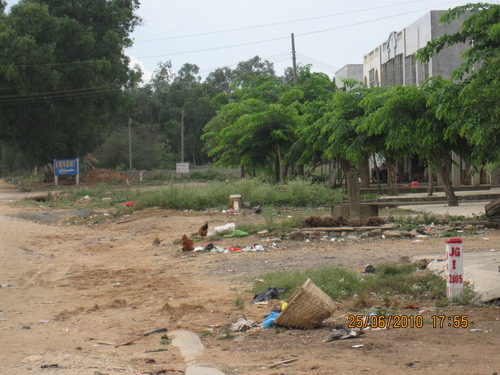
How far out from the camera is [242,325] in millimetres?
8211

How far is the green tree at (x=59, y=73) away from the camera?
49156mm

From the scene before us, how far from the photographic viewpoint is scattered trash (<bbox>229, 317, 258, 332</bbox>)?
816 cm

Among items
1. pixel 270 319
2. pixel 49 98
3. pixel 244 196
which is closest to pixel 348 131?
pixel 244 196

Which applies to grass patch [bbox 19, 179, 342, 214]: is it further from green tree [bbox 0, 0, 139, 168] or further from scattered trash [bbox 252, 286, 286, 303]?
green tree [bbox 0, 0, 139, 168]

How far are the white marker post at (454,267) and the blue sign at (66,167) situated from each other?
47.2m

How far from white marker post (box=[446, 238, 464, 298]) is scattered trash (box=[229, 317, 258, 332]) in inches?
92.5

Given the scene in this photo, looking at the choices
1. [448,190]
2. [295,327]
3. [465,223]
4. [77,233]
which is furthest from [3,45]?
[295,327]

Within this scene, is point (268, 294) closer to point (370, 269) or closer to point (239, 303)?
point (239, 303)

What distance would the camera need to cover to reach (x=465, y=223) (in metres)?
17.3

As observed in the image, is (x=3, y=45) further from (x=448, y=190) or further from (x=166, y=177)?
(x=448, y=190)

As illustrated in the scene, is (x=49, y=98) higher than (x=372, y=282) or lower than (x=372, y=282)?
higher

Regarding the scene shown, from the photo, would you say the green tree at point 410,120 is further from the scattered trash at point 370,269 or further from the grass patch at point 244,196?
the scattered trash at point 370,269

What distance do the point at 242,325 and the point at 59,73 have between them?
44.8 meters

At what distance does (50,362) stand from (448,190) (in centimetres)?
1906
